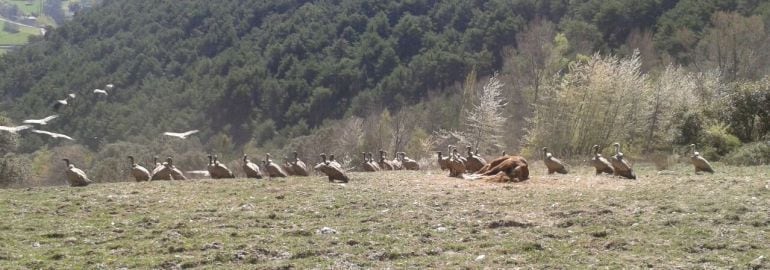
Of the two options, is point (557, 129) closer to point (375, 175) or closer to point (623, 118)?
point (623, 118)

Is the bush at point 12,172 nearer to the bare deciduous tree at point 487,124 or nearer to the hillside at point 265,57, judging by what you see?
the bare deciduous tree at point 487,124

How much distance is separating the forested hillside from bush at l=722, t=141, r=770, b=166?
25.1 meters

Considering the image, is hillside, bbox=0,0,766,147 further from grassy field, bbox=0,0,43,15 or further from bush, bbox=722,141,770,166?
bush, bbox=722,141,770,166

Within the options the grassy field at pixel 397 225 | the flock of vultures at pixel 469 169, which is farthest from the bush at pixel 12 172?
the grassy field at pixel 397 225

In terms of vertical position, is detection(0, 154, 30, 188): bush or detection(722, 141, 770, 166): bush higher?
detection(722, 141, 770, 166): bush

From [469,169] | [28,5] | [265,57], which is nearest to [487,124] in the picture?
[469,169]

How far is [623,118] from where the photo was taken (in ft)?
137

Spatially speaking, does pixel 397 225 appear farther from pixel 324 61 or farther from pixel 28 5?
pixel 28 5

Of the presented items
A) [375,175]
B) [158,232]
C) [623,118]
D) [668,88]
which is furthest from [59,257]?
[668,88]

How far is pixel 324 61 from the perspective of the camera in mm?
95688

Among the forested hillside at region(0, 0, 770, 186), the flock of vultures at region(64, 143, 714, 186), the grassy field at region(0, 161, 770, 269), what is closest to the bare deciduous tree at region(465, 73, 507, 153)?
the forested hillside at region(0, 0, 770, 186)

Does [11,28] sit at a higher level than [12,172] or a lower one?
higher

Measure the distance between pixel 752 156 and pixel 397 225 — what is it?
62.1ft

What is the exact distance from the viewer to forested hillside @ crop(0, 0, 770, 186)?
65.3 m
